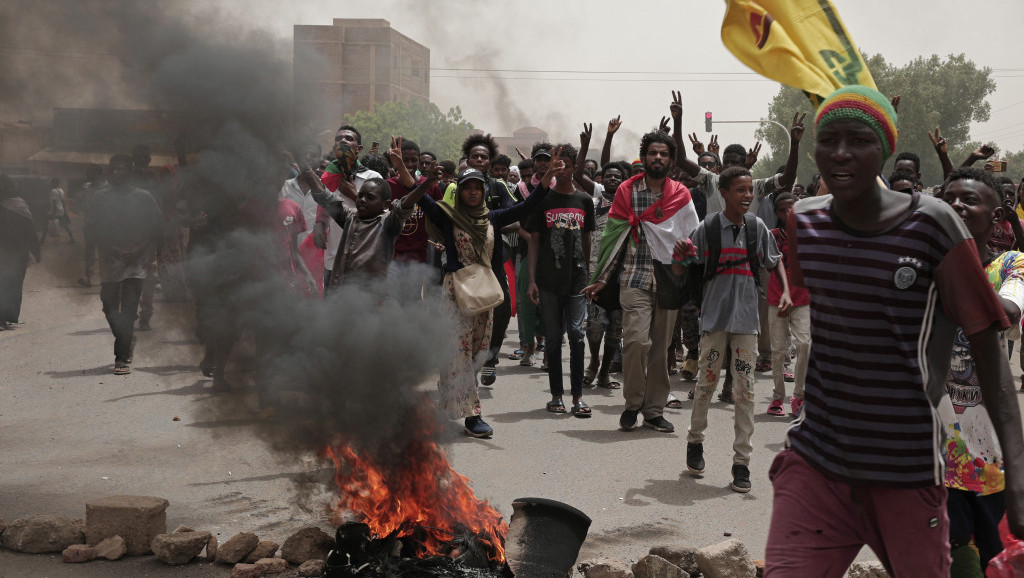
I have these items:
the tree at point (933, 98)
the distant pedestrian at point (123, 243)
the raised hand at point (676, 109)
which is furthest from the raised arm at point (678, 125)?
the tree at point (933, 98)

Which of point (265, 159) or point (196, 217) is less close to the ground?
point (265, 159)

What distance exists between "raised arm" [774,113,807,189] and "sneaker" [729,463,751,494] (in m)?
2.99

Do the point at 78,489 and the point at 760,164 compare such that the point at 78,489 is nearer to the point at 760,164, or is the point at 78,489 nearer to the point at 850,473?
the point at 850,473

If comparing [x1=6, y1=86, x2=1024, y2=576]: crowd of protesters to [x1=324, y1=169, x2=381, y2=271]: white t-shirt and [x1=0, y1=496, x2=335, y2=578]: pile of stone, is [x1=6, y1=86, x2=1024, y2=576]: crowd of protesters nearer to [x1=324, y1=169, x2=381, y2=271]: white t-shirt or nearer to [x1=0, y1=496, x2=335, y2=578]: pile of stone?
[x1=324, y1=169, x2=381, y2=271]: white t-shirt

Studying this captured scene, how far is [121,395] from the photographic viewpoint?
27.6 ft

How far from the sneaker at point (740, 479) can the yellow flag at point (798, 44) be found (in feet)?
8.19

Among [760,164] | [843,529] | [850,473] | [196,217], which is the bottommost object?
[843,529]

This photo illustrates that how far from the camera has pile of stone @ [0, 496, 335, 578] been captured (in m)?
4.34

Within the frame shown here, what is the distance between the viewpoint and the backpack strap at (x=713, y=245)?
619 centimetres

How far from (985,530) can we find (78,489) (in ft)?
15.7

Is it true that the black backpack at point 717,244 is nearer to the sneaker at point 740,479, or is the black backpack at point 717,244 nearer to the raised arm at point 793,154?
the sneaker at point 740,479

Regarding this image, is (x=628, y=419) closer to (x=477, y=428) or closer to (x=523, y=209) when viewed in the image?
(x=477, y=428)

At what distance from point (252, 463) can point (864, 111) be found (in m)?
4.71

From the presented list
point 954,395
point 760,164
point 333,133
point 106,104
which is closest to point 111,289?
point 333,133
